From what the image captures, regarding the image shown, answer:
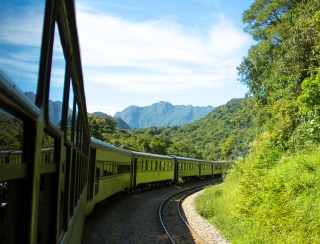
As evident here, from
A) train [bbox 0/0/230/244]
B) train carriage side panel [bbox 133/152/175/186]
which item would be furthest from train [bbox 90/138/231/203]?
train [bbox 0/0/230/244]

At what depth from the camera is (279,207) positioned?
923cm

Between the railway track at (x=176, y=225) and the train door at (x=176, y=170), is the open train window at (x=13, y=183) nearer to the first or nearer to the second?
the railway track at (x=176, y=225)

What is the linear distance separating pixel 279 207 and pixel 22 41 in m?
8.82

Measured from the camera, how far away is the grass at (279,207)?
8.02 metres

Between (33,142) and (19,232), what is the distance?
0.38 meters

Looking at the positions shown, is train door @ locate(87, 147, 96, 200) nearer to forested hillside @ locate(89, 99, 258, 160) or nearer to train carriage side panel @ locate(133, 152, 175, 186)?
→ train carriage side panel @ locate(133, 152, 175, 186)

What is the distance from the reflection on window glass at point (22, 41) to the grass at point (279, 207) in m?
7.17

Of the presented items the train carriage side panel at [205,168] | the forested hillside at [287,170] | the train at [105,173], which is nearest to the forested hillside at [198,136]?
the train carriage side panel at [205,168]

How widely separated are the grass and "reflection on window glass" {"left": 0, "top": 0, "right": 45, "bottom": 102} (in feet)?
23.5

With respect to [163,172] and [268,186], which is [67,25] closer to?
[268,186]

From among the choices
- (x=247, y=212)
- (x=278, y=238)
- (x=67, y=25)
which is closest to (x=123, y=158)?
(x=247, y=212)

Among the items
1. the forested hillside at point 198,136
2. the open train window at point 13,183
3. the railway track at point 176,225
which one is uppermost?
the forested hillside at point 198,136

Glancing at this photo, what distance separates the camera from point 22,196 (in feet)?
5.40

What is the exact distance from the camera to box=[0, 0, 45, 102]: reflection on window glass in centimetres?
120
